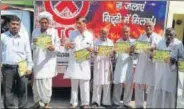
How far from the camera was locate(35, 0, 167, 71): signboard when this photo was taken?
8086 mm

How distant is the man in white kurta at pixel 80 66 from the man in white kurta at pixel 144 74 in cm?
84

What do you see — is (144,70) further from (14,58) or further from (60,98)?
(14,58)

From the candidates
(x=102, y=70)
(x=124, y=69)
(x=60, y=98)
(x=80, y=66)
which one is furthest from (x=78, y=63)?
(x=60, y=98)

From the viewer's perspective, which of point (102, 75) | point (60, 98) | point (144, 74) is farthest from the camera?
point (60, 98)

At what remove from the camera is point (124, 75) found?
7.78 m

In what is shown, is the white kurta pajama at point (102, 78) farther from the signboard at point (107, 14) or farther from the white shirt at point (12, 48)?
the white shirt at point (12, 48)

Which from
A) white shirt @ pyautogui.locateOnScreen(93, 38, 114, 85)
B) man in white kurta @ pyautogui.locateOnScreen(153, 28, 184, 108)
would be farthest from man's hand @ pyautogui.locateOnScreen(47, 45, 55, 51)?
man in white kurta @ pyautogui.locateOnScreen(153, 28, 184, 108)

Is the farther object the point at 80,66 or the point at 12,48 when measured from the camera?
the point at 80,66

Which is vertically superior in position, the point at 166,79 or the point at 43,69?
the point at 43,69

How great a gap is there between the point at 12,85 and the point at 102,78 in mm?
1579

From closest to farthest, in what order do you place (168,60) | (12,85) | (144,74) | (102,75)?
(168,60), (12,85), (144,74), (102,75)

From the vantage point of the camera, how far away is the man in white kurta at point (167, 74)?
276 inches

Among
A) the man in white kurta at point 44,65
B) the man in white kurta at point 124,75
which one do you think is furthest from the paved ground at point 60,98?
the man in white kurta at point 44,65

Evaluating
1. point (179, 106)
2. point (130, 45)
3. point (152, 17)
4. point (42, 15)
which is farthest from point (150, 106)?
point (42, 15)
